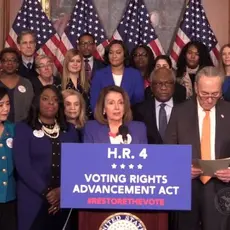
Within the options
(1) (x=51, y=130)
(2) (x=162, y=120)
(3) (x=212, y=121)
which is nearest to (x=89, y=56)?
(2) (x=162, y=120)

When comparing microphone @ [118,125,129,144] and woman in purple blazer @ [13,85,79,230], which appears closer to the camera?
microphone @ [118,125,129,144]

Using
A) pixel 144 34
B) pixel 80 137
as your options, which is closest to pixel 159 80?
pixel 80 137

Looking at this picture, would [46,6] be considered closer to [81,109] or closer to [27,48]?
[27,48]

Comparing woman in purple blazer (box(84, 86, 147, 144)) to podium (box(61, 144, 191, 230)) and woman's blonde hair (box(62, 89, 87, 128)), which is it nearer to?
podium (box(61, 144, 191, 230))

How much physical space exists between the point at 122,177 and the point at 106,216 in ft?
0.77

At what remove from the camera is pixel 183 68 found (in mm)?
5273

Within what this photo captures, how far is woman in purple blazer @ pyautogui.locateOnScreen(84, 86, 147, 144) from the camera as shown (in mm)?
3080

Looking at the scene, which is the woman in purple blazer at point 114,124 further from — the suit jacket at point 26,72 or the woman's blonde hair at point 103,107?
the suit jacket at point 26,72

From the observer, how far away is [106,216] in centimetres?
266

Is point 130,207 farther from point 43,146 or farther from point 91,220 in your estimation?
point 43,146

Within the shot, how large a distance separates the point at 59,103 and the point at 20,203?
0.68 m

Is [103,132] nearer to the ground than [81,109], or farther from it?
nearer to the ground

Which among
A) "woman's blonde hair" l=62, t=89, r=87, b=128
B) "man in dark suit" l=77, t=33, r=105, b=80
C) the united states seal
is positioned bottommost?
the united states seal

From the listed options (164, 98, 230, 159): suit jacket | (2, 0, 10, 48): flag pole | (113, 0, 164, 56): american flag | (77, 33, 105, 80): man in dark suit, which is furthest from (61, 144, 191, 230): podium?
(2, 0, 10, 48): flag pole
